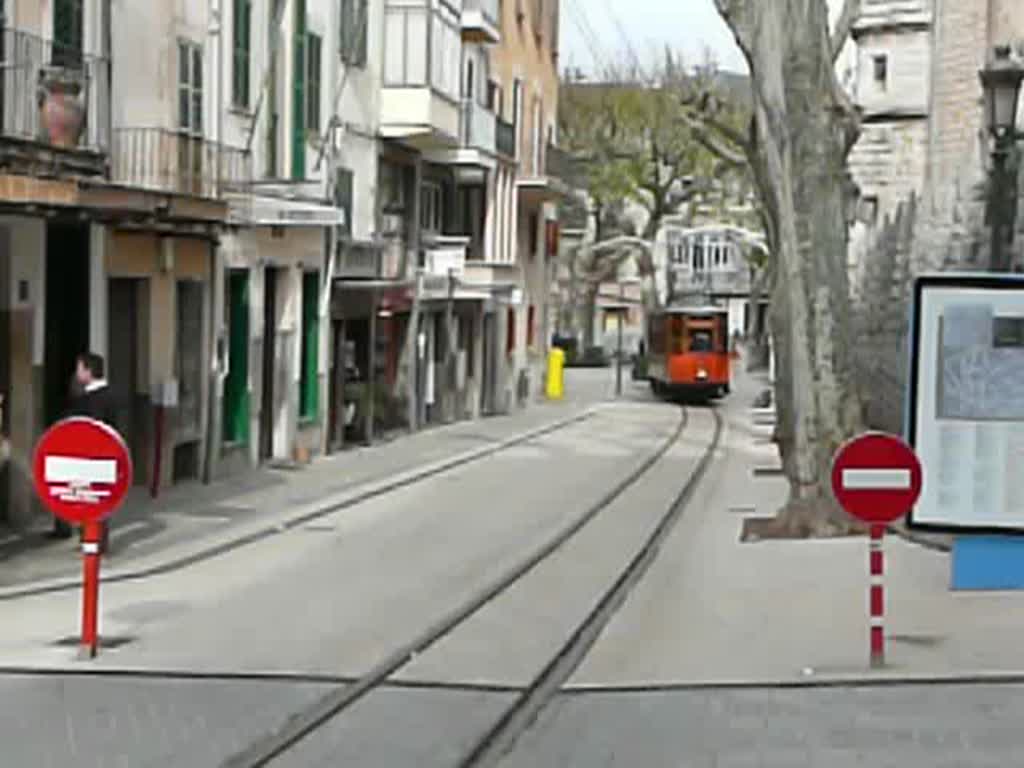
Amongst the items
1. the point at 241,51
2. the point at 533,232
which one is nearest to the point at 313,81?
the point at 241,51

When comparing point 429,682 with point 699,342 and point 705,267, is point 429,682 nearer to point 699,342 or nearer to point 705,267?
point 699,342

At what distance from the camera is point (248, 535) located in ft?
63.7

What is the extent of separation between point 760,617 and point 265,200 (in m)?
14.9

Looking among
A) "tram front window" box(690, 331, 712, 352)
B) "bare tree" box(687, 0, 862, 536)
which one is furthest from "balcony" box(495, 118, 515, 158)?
"bare tree" box(687, 0, 862, 536)

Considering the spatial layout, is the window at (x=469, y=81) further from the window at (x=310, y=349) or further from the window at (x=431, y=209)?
the window at (x=310, y=349)

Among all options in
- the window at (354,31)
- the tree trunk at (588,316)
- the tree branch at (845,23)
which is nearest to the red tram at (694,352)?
the window at (354,31)

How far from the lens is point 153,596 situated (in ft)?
48.4

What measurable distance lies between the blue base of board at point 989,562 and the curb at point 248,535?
262 inches

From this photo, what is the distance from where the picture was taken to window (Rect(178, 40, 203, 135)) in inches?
957

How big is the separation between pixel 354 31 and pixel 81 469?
23.7m

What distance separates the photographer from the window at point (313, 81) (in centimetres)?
3086

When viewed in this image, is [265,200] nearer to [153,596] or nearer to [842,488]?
[153,596]

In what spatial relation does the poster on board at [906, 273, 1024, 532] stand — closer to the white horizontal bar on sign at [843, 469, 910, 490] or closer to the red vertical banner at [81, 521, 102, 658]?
the white horizontal bar on sign at [843, 469, 910, 490]

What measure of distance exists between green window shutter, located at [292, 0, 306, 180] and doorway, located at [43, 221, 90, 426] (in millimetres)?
8970
